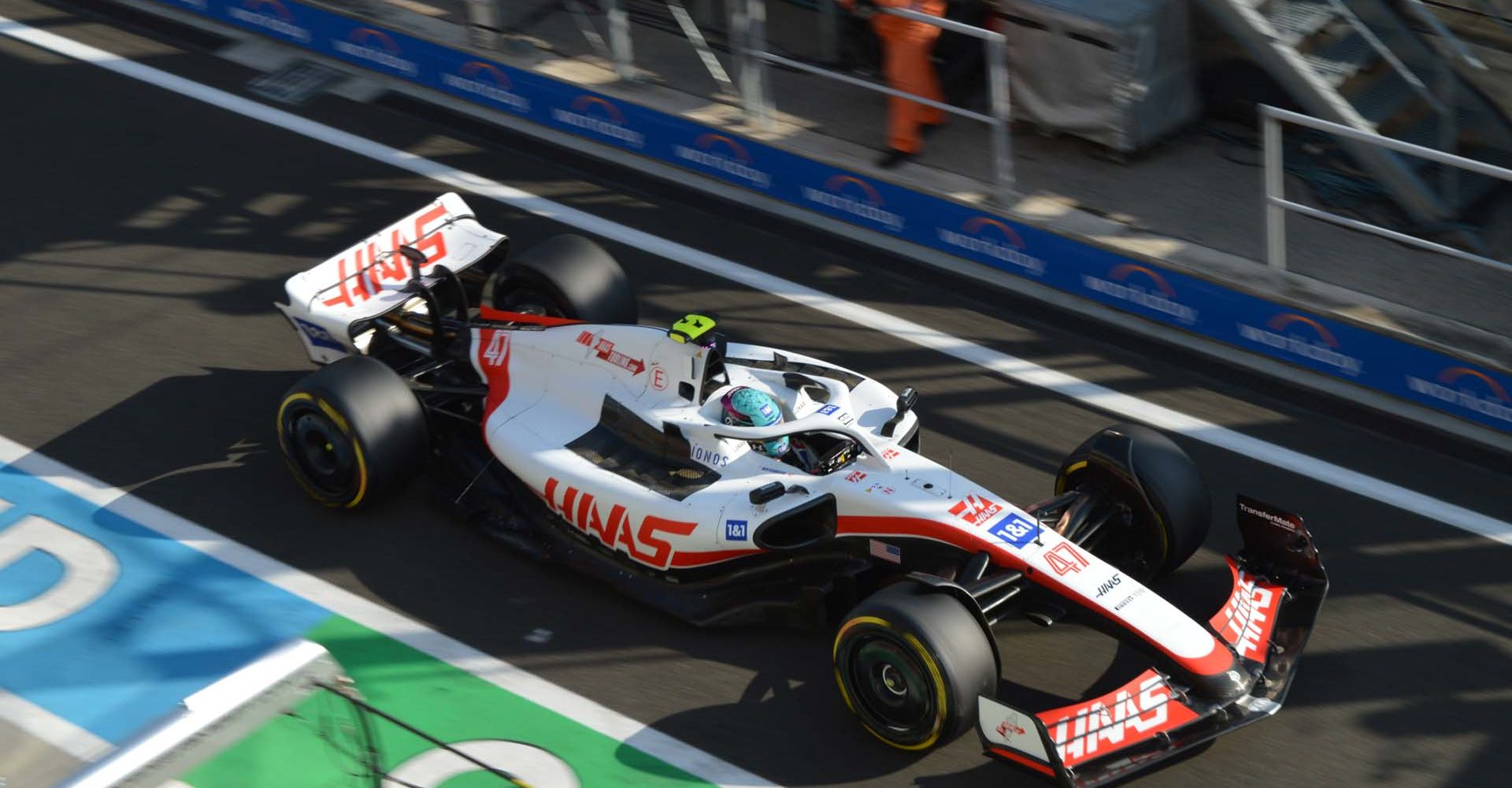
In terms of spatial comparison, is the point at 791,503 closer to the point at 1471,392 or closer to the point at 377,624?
Result: the point at 377,624

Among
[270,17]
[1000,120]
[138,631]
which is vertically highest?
[1000,120]

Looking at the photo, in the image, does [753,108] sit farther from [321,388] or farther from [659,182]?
[321,388]

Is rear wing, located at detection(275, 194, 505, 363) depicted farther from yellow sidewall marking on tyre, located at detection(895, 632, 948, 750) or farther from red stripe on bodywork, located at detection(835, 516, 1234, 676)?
yellow sidewall marking on tyre, located at detection(895, 632, 948, 750)

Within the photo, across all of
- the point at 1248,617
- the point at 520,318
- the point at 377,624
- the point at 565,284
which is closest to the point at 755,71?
the point at 565,284

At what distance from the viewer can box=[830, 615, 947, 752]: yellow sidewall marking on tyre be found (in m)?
6.28

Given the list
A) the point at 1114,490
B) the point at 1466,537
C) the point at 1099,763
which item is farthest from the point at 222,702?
the point at 1466,537

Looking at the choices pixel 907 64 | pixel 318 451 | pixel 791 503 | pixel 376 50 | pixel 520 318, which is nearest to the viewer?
pixel 791 503

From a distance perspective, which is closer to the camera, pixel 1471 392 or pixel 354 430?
pixel 354 430

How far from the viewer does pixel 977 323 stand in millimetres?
9922

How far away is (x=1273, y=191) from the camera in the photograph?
8914 mm

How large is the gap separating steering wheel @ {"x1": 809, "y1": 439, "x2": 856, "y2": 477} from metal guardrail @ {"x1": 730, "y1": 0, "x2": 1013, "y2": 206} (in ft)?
9.92

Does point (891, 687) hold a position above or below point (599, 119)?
below

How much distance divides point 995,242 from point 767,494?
3.77 meters

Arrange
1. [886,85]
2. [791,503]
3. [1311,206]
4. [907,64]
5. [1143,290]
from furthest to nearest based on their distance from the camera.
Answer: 1. [886,85]
2. [907,64]
3. [1143,290]
4. [1311,206]
5. [791,503]
